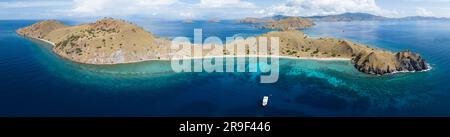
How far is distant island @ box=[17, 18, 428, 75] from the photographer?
9856 centimetres

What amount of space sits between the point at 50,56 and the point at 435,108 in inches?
4499

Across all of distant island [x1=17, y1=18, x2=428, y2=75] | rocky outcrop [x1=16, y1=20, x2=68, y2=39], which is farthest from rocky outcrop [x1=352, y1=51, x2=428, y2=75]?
rocky outcrop [x1=16, y1=20, x2=68, y2=39]

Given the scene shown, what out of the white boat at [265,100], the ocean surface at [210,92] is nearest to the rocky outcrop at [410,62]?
the ocean surface at [210,92]

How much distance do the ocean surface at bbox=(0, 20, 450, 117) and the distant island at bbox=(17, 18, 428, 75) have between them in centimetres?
512

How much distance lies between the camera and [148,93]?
72.2 metres

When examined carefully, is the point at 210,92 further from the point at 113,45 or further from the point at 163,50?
the point at 113,45

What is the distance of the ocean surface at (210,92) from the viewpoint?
201 feet

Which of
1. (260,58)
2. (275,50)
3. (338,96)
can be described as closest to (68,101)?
(338,96)

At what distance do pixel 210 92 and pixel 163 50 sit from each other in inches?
2076

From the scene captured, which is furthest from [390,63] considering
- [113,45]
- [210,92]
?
[113,45]

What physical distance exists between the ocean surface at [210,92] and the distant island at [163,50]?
16.8 ft

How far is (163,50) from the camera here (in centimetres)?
12244
